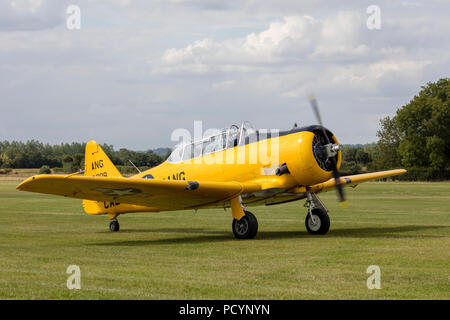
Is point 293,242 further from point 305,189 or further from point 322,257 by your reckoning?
point 322,257

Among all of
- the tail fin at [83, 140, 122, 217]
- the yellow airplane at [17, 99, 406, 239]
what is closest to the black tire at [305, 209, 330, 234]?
the yellow airplane at [17, 99, 406, 239]

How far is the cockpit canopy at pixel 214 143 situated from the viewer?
1493 cm

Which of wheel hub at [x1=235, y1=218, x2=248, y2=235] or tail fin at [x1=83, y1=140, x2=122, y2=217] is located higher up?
tail fin at [x1=83, y1=140, x2=122, y2=217]

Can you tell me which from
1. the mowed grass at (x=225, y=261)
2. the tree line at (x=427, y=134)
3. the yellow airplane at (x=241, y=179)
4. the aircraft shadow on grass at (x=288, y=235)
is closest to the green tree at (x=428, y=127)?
the tree line at (x=427, y=134)

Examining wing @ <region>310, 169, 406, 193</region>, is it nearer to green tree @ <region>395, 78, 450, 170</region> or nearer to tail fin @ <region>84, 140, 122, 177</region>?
tail fin @ <region>84, 140, 122, 177</region>

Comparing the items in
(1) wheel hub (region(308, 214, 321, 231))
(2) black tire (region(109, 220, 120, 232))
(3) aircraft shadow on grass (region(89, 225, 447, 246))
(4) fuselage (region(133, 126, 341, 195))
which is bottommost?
(3) aircraft shadow on grass (region(89, 225, 447, 246))

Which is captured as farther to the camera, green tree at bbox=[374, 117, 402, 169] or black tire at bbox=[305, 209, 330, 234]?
green tree at bbox=[374, 117, 402, 169]

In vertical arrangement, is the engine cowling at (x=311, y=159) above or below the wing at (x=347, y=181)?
above

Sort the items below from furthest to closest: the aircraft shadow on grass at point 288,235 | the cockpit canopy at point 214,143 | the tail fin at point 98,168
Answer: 1. the tail fin at point 98,168
2. the cockpit canopy at point 214,143
3. the aircraft shadow on grass at point 288,235

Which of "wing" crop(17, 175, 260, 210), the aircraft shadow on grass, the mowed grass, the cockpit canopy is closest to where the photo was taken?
the mowed grass

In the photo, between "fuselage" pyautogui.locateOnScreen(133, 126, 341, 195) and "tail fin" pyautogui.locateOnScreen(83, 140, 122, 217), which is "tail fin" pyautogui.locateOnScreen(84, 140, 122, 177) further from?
"fuselage" pyautogui.locateOnScreen(133, 126, 341, 195)

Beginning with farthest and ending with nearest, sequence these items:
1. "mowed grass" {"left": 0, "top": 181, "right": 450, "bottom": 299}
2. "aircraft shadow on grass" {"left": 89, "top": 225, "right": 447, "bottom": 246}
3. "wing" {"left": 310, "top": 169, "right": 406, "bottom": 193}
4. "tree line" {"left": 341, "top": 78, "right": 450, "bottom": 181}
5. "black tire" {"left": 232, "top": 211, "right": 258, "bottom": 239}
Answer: "tree line" {"left": 341, "top": 78, "right": 450, "bottom": 181}, "wing" {"left": 310, "top": 169, "right": 406, "bottom": 193}, "aircraft shadow on grass" {"left": 89, "top": 225, "right": 447, "bottom": 246}, "black tire" {"left": 232, "top": 211, "right": 258, "bottom": 239}, "mowed grass" {"left": 0, "top": 181, "right": 450, "bottom": 299}

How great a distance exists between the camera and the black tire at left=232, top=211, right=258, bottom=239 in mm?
14102

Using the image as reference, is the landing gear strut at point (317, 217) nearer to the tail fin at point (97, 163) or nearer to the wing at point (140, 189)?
the wing at point (140, 189)
